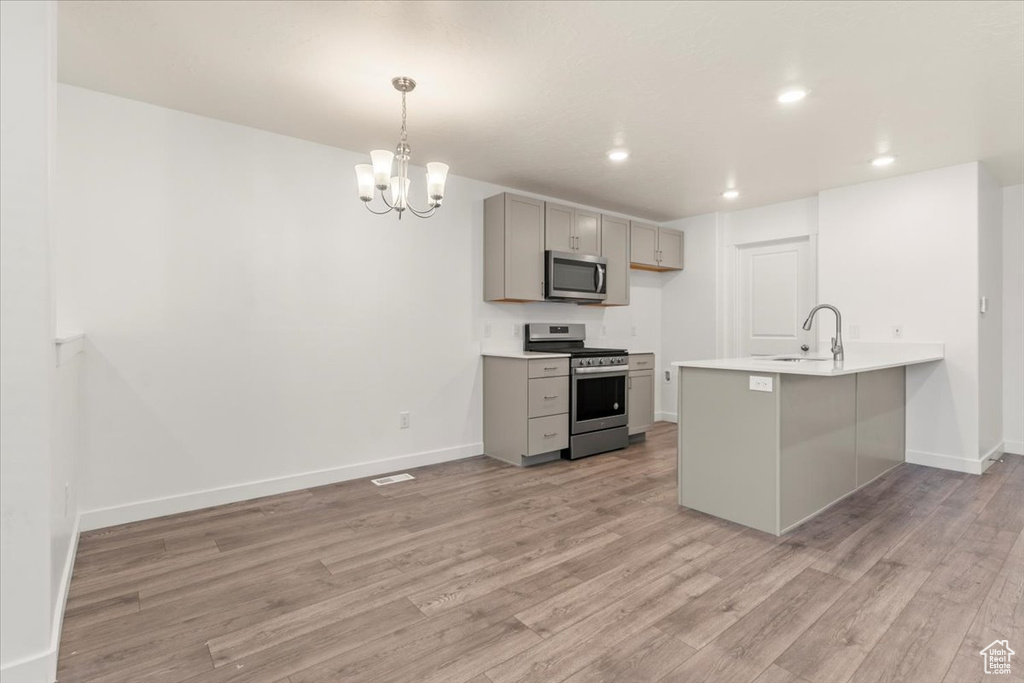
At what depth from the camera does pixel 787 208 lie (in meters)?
5.13

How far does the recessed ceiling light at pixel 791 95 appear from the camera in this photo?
8.93ft

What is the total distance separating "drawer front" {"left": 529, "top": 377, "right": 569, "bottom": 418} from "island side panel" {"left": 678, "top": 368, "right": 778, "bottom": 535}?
125 cm

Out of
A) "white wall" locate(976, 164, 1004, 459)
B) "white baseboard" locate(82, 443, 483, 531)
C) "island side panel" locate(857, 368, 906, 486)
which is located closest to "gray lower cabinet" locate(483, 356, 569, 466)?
"white baseboard" locate(82, 443, 483, 531)

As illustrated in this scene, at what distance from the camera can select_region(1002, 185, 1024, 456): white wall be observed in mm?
4383

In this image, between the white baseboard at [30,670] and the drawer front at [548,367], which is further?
the drawer front at [548,367]

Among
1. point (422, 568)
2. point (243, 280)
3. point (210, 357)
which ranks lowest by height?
point (422, 568)

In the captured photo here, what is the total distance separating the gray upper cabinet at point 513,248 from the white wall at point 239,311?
8.1 inches

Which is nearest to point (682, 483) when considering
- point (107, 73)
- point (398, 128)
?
point (398, 128)

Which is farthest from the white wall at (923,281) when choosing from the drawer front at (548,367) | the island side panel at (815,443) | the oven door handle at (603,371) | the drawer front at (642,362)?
the drawer front at (548,367)

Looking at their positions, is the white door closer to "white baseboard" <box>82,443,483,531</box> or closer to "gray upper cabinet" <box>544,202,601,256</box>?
"gray upper cabinet" <box>544,202,601,256</box>

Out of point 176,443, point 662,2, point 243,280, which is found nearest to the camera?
point 662,2

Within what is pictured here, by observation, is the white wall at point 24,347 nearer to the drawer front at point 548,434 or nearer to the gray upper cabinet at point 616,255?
the drawer front at point 548,434

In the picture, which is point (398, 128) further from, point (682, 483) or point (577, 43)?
point (682, 483)

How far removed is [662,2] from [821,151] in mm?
2362
